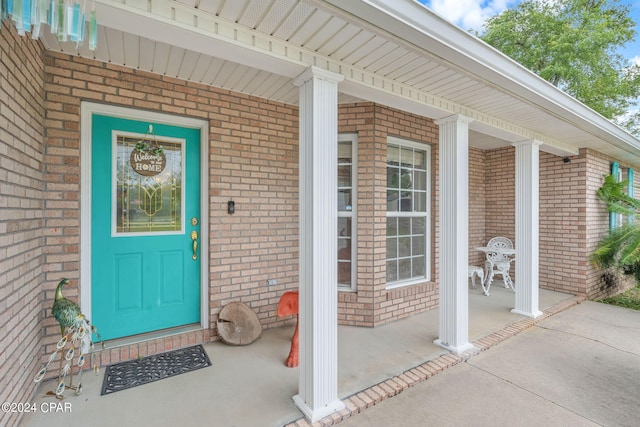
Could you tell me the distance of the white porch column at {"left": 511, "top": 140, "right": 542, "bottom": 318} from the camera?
4.06 meters

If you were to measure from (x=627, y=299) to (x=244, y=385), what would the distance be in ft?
22.0

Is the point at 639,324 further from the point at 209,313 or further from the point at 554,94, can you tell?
the point at 209,313

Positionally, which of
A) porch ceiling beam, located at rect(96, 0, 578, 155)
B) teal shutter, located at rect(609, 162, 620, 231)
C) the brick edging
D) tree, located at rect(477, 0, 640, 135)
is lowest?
the brick edging

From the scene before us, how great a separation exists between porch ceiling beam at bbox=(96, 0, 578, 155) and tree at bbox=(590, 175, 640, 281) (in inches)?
180

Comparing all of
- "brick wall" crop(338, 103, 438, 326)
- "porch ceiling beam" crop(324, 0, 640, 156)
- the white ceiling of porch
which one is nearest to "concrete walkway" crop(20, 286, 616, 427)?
"brick wall" crop(338, 103, 438, 326)

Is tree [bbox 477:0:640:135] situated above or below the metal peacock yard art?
above

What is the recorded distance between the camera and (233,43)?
182cm

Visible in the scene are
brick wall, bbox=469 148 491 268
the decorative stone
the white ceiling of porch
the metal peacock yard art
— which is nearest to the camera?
the white ceiling of porch

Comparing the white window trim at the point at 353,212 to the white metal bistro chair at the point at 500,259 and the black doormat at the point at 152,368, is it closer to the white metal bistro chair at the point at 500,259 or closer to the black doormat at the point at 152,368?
the black doormat at the point at 152,368

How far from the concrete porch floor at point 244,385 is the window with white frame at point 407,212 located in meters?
0.85

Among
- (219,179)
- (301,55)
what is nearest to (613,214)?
(301,55)

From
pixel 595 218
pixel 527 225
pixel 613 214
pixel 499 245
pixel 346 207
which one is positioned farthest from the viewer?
pixel 499 245

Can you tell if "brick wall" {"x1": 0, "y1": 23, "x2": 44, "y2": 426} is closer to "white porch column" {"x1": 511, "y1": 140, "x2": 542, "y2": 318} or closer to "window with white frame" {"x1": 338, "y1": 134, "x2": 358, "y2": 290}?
"window with white frame" {"x1": 338, "y1": 134, "x2": 358, "y2": 290}

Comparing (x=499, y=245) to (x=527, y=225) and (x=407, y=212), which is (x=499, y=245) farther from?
(x=407, y=212)
